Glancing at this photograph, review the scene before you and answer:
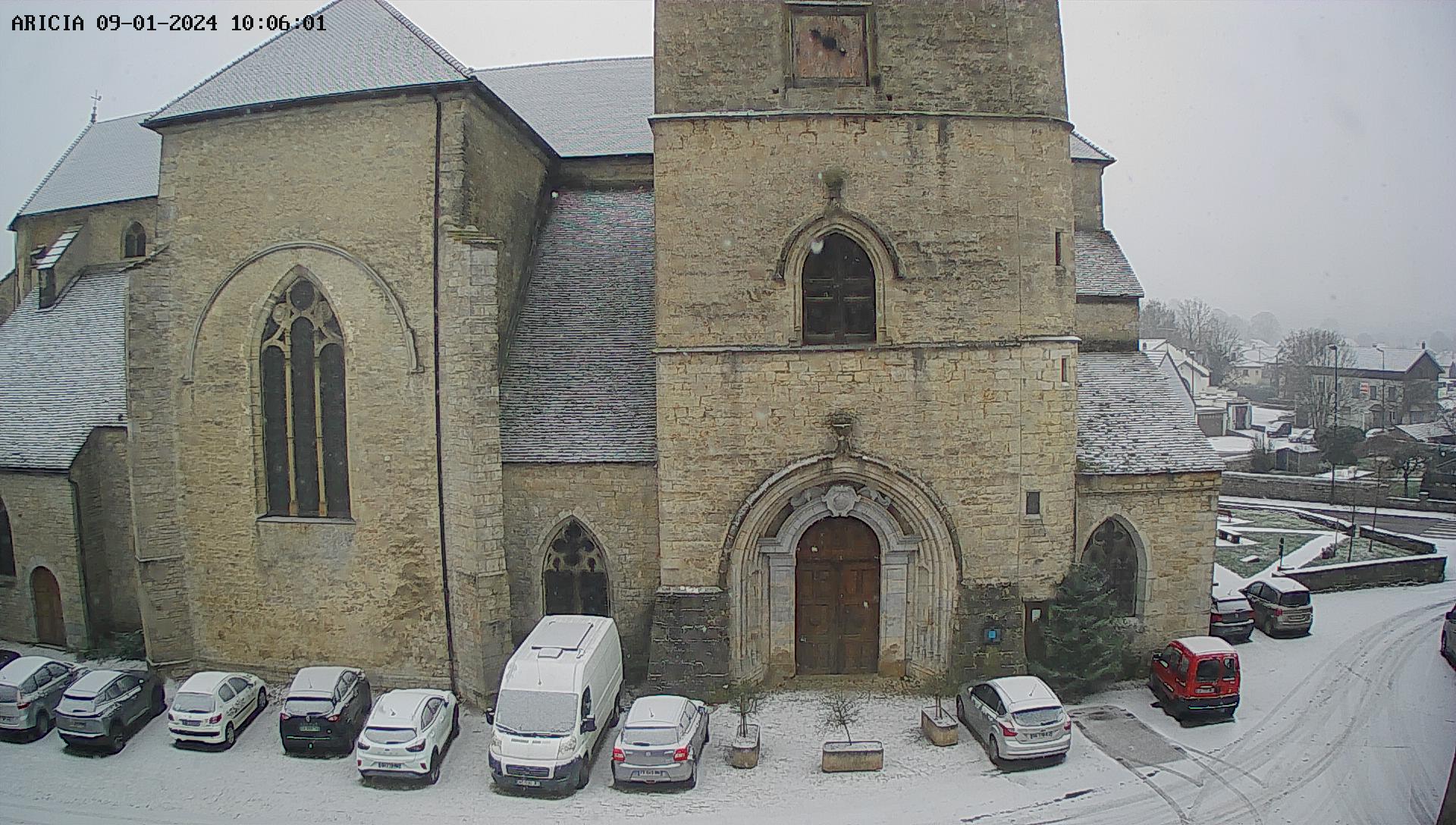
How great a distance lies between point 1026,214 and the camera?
15500 millimetres

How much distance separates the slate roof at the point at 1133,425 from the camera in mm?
17094

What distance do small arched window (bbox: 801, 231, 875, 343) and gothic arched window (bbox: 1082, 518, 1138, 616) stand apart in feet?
21.0

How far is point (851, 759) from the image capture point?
1352 cm

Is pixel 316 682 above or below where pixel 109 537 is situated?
below

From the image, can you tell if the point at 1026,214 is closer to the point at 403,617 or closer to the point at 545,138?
the point at 545,138

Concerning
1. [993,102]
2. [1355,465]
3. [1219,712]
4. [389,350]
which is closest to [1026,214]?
[993,102]

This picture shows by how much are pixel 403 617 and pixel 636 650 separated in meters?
4.55

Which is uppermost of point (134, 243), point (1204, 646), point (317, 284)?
point (134, 243)

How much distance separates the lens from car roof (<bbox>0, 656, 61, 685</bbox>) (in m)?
15.4

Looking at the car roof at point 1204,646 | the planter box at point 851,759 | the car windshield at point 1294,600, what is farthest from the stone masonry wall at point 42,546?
the car windshield at point 1294,600

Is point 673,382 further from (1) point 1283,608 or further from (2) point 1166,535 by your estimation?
(1) point 1283,608

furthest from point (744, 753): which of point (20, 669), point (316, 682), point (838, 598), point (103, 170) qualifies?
point (103, 170)

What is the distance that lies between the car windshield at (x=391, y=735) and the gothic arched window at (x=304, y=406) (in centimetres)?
508

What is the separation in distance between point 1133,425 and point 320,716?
16592 millimetres
